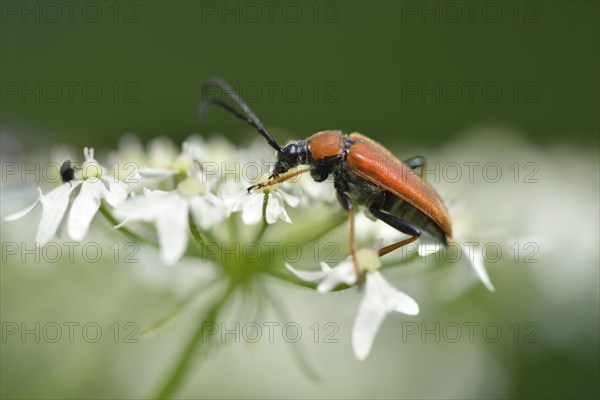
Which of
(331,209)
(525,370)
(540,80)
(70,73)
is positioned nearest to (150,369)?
(331,209)

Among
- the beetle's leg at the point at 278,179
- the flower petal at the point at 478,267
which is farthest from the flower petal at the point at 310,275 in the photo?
the flower petal at the point at 478,267

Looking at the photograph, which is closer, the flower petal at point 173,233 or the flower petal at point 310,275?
the flower petal at point 173,233

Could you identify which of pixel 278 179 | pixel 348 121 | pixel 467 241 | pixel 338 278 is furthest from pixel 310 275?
pixel 348 121

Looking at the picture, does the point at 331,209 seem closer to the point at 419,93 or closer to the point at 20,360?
the point at 20,360

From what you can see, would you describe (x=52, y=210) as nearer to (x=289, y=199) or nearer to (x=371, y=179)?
(x=289, y=199)

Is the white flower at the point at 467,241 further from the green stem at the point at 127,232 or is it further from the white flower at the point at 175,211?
the green stem at the point at 127,232

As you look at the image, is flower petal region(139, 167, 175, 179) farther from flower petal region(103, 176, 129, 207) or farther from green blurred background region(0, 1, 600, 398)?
green blurred background region(0, 1, 600, 398)

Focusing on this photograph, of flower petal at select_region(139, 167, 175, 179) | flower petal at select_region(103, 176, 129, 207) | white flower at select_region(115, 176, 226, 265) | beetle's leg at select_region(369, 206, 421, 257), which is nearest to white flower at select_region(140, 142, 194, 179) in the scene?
flower petal at select_region(139, 167, 175, 179)

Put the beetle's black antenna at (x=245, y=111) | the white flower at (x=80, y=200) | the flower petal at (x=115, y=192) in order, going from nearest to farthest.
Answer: the white flower at (x=80, y=200), the flower petal at (x=115, y=192), the beetle's black antenna at (x=245, y=111)
